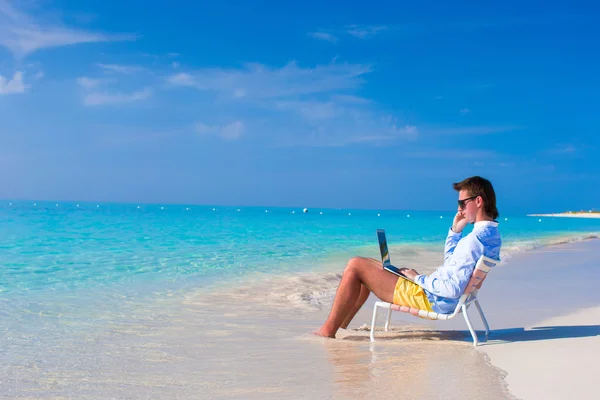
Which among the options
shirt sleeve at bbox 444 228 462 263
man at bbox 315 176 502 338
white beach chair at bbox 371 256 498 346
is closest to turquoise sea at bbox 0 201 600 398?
man at bbox 315 176 502 338

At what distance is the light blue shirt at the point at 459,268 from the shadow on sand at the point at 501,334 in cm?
58

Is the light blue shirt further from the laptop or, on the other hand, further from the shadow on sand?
the shadow on sand

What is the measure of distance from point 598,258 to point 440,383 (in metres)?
15.0

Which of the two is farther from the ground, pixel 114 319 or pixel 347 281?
pixel 347 281

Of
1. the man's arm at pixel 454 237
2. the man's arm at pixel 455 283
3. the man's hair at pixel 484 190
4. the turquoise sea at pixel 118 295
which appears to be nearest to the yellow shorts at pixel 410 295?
the man's arm at pixel 455 283

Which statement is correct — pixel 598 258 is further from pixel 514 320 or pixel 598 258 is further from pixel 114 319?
pixel 114 319

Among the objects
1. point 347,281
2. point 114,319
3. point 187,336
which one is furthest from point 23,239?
point 347,281

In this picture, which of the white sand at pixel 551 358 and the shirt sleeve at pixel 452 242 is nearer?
the white sand at pixel 551 358

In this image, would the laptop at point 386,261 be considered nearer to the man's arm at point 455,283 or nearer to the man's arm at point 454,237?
the man's arm at point 455,283

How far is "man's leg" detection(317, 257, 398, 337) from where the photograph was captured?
18.2ft

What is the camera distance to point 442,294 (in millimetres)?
5250

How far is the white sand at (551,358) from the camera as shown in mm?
3863

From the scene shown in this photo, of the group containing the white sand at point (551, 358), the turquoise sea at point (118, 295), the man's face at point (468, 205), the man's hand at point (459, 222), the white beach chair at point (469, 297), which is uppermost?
the man's face at point (468, 205)

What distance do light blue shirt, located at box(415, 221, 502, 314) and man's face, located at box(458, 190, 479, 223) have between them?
0.33ft
